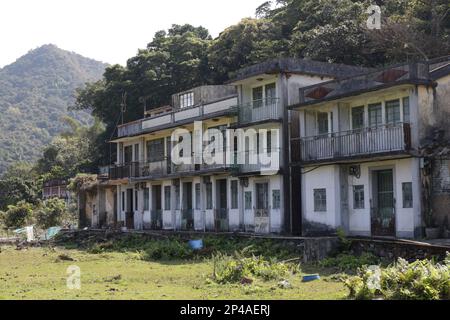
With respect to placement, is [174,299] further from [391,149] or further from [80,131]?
[80,131]

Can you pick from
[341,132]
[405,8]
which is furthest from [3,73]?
[341,132]

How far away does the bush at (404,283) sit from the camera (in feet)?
45.3

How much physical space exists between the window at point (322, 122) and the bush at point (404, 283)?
48.8 ft

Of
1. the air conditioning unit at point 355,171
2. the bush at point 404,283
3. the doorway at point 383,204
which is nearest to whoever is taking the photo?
the bush at point 404,283

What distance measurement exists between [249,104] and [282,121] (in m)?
2.49

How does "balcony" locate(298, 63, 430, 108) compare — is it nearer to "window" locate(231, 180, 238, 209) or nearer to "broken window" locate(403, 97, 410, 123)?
"broken window" locate(403, 97, 410, 123)

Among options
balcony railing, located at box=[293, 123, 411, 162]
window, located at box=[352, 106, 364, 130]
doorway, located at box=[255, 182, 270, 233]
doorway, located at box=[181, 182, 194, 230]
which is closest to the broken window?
balcony railing, located at box=[293, 123, 411, 162]

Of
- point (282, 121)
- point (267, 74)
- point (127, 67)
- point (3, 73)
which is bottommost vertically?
point (282, 121)

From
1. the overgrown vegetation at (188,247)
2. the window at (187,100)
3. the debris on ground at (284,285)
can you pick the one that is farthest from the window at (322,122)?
the debris on ground at (284,285)

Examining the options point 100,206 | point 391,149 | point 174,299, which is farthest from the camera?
point 100,206

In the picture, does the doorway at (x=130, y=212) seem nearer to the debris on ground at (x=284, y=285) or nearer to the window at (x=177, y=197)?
the window at (x=177, y=197)

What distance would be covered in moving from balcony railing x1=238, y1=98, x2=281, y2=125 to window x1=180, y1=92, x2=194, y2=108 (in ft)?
25.2

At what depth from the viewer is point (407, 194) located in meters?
25.3

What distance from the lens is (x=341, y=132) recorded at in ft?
90.3
